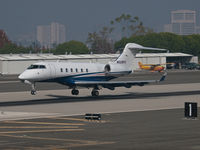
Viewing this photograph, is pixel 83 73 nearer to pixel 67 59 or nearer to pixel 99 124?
pixel 99 124

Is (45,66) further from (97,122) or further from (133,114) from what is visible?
(97,122)

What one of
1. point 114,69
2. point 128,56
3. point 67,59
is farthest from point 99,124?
point 67,59

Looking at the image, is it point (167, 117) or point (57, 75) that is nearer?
point (167, 117)

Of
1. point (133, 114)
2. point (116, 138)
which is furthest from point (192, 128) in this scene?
point (133, 114)

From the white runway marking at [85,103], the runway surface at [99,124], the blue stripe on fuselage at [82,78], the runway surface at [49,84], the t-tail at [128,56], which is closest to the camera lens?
the runway surface at [99,124]

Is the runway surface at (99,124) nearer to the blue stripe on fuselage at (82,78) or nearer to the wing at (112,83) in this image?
the wing at (112,83)

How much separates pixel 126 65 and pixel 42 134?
2700cm

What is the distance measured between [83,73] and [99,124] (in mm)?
19935

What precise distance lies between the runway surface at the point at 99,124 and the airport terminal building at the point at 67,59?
59917 millimetres

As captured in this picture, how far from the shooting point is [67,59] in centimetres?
11369

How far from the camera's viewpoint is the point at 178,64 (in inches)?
5187

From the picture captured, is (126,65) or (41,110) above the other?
(126,65)

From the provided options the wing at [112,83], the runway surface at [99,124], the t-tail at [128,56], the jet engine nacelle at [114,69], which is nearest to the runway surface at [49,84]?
the t-tail at [128,56]

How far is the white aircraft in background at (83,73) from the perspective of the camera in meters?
47.5
